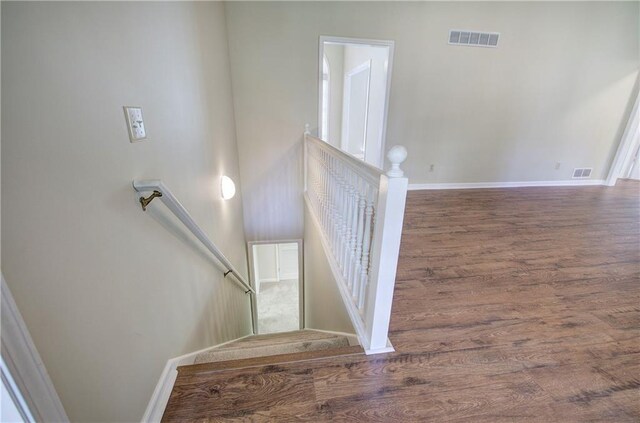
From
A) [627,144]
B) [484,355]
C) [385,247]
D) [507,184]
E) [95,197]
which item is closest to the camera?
[95,197]

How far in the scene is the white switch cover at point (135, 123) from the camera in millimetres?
1000

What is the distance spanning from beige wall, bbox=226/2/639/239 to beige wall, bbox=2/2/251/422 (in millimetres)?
1841

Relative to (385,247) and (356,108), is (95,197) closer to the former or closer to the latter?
(385,247)

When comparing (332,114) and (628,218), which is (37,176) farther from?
(332,114)

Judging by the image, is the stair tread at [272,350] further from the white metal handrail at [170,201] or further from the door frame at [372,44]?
the door frame at [372,44]

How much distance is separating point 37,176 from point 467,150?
441 centimetres

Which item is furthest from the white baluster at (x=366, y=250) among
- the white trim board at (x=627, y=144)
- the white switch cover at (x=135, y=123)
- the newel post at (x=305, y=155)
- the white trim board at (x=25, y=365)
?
the white trim board at (x=627, y=144)

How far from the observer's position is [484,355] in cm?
126

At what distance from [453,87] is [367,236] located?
329cm

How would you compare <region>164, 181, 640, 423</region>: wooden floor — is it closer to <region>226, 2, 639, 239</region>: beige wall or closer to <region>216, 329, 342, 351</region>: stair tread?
<region>216, 329, 342, 351</region>: stair tread

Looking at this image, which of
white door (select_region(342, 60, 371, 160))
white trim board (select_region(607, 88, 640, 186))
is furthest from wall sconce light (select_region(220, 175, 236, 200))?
white trim board (select_region(607, 88, 640, 186))

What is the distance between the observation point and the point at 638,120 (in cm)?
385

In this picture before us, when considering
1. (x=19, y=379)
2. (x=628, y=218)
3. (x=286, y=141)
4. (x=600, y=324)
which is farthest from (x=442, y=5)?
(x=19, y=379)

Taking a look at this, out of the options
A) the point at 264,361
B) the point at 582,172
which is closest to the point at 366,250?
the point at 264,361
